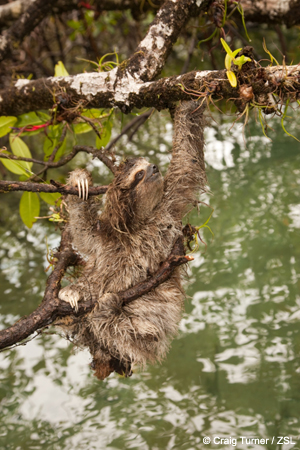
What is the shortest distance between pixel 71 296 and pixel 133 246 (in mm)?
704

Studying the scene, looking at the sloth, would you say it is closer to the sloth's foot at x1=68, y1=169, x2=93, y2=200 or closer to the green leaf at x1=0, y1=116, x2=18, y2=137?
the sloth's foot at x1=68, y1=169, x2=93, y2=200

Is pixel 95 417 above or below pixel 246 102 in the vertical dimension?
below

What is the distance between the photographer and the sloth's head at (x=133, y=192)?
297 cm

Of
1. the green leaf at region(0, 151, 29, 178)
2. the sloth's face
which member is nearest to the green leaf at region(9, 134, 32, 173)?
the green leaf at region(0, 151, 29, 178)

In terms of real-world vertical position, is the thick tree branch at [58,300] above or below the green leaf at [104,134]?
below

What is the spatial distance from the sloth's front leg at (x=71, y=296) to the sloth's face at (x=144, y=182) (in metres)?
0.80

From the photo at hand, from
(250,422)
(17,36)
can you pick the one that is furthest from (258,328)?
(17,36)

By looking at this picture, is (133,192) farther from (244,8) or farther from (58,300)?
(244,8)

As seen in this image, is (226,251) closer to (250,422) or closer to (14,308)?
(250,422)

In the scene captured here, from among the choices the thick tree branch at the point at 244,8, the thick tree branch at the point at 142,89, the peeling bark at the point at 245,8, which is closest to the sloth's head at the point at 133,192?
the thick tree branch at the point at 142,89

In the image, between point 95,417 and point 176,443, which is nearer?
point 176,443

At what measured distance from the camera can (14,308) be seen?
4930 mm

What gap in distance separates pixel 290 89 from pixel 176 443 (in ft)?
9.83

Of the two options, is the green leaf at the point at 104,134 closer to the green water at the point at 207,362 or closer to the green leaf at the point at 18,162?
the green leaf at the point at 18,162
